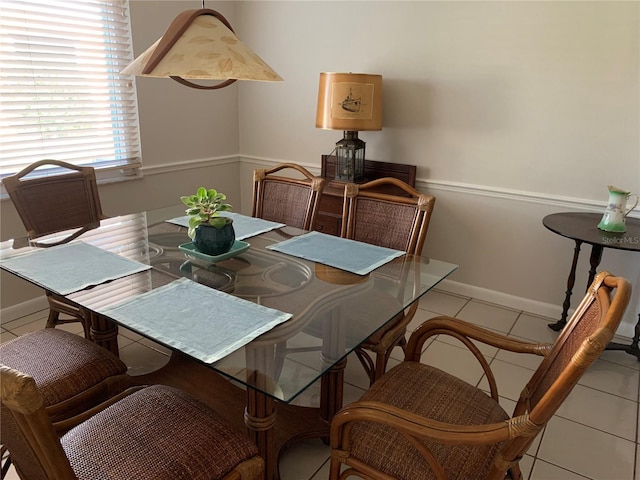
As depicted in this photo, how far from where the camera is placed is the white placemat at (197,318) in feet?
4.11

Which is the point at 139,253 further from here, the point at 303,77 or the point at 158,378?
the point at 303,77

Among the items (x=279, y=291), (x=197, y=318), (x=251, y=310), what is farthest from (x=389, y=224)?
(x=197, y=318)

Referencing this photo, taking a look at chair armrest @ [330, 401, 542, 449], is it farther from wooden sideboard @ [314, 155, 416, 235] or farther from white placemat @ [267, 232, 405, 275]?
wooden sideboard @ [314, 155, 416, 235]

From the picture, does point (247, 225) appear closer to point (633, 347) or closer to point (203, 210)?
point (203, 210)

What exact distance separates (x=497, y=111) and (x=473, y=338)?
186cm

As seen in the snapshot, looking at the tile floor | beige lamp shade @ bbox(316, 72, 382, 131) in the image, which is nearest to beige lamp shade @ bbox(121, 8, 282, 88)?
the tile floor

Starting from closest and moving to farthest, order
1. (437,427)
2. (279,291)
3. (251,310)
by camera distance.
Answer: (437,427) → (251,310) → (279,291)

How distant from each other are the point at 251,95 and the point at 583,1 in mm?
2494

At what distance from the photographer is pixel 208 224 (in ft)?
5.90

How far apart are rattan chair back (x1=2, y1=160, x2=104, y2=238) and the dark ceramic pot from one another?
76 cm

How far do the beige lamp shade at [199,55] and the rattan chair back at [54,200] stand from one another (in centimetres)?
123

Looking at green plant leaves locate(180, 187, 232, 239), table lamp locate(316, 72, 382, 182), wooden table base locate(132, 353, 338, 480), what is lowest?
wooden table base locate(132, 353, 338, 480)

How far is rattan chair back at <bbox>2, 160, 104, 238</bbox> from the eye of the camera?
2211mm

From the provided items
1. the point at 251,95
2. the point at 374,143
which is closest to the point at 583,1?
the point at 374,143
